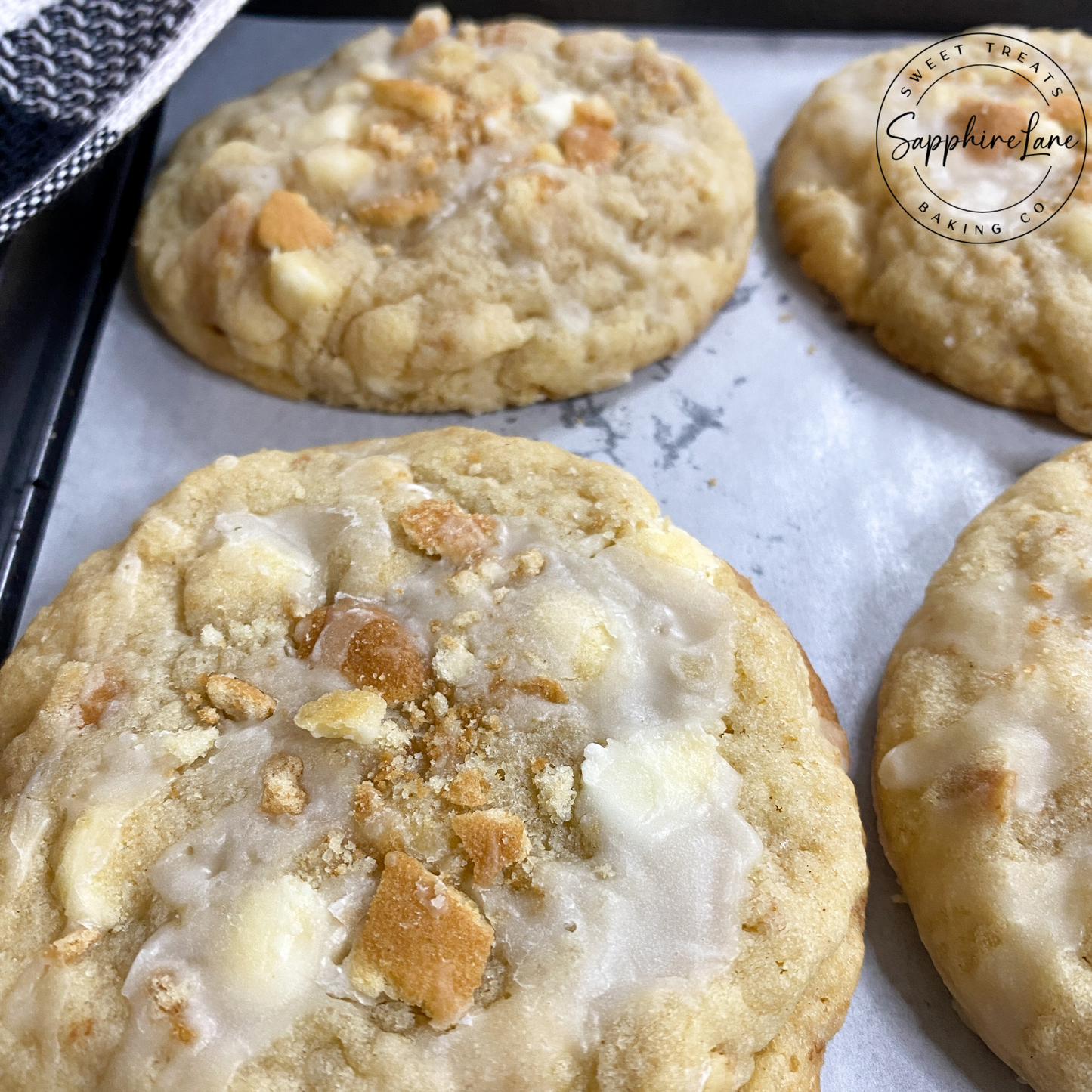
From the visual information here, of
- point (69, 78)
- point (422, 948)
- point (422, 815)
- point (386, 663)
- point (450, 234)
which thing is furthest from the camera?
point (450, 234)

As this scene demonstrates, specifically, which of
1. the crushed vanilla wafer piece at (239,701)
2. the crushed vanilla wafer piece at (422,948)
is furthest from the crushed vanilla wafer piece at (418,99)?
the crushed vanilla wafer piece at (422,948)

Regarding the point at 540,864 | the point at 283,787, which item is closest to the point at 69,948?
the point at 283,787

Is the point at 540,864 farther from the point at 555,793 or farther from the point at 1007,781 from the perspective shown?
the point at 1007,781

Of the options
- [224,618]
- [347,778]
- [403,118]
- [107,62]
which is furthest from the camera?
[403,118]

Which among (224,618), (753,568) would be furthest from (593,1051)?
(753,568)

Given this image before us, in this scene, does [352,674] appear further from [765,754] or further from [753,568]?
[753,568]

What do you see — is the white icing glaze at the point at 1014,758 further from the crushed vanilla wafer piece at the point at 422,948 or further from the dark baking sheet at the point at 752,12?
the dark baking sheet at the point at 752,12
